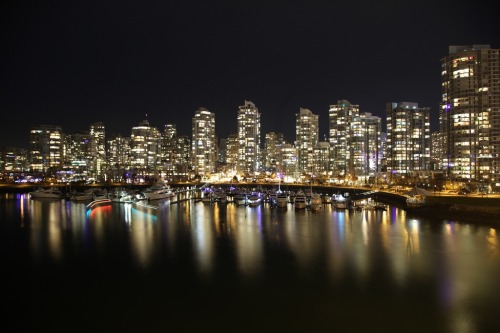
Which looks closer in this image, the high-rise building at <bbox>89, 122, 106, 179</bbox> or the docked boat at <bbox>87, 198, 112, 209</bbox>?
the docked boat at <bbox>87, 198, 112, 209</bbox>

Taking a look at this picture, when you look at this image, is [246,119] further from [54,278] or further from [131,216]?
[54,278]

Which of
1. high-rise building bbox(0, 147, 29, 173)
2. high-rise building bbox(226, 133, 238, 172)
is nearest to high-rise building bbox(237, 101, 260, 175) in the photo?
high-rise building bbox(226, 133, 238, 172)

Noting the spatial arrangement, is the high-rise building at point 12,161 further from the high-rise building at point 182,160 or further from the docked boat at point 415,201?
the docked boat at point 415,201

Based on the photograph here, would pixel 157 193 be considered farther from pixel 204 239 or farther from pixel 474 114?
pixel 474 114

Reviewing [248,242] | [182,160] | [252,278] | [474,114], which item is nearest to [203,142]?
[182,160]

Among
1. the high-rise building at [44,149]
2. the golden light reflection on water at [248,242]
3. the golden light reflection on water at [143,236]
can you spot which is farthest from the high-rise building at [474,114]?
the high-rise building at [44,149]

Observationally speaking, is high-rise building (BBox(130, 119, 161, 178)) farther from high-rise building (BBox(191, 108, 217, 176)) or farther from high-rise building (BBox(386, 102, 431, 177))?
high-rise building (BBox(386, 102, 431, 177))
